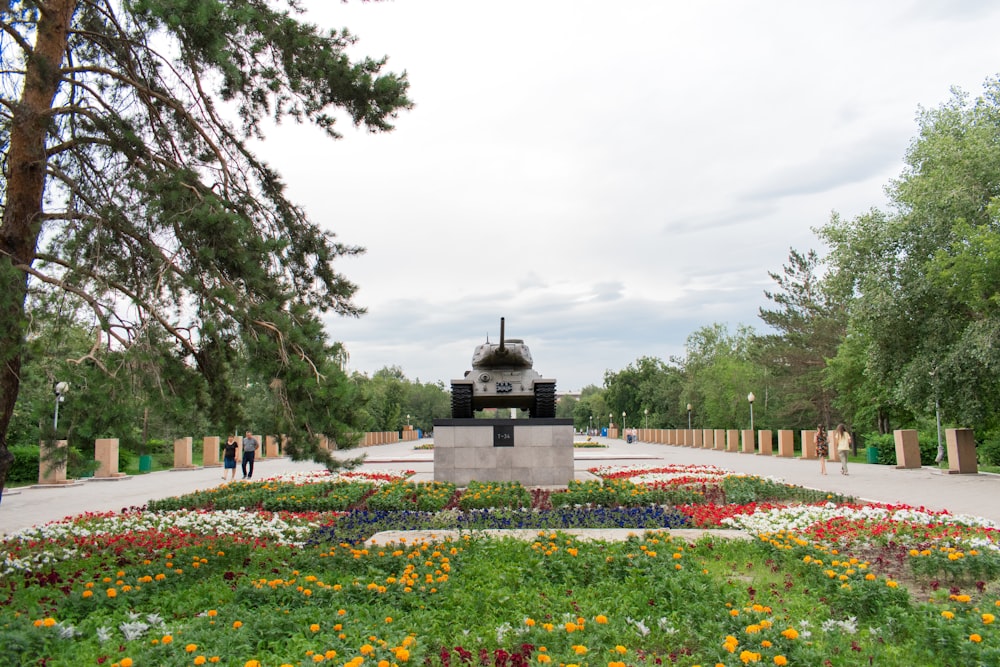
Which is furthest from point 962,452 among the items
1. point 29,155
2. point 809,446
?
point 29,155

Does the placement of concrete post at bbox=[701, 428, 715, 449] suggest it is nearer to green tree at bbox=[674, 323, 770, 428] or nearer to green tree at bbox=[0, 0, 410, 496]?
green tree at bbox=[674, 323, 770, 428]

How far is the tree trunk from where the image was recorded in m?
5.56

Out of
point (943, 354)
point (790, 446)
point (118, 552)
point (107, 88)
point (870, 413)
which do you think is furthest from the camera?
point (870, 413)

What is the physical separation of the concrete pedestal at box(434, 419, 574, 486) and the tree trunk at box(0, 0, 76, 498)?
866 cm

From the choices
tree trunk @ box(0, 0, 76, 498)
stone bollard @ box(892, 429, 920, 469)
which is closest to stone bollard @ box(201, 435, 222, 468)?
tree trunk @ box(0, 0, 76, 498)

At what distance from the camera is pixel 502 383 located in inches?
624

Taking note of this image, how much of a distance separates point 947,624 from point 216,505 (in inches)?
395

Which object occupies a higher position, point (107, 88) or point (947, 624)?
point (107, 88)

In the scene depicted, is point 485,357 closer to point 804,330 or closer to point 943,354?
point 943,354

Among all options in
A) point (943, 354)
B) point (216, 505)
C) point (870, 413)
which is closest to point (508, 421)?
point (216, 505)

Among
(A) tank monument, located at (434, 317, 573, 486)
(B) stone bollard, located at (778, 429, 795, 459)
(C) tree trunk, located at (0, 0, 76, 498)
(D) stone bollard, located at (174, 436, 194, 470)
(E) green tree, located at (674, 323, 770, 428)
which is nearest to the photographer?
(C) tree trunk, located at (0, 0, 76, 498)

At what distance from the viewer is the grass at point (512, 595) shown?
383 cm

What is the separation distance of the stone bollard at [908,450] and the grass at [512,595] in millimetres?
12721

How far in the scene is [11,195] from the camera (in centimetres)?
584
